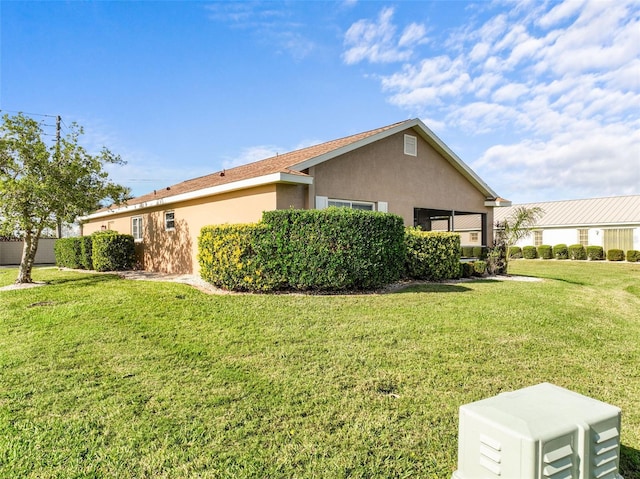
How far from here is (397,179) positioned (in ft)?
42.2

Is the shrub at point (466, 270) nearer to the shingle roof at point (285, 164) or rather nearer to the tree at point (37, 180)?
the shingle roof at point (285, 164)

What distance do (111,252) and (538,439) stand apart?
1564 centimetres

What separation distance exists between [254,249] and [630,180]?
3275 cm

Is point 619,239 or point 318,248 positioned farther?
point 619,239

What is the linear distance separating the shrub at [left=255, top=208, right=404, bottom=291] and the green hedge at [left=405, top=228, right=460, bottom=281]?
2.41 metres

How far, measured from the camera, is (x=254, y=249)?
871cm

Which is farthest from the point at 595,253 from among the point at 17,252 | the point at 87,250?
the point at 17,252

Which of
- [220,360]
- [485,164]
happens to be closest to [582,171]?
[485,164]

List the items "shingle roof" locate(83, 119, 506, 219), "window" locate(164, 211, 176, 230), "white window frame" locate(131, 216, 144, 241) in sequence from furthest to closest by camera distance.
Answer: "white window frame" locate(131, 216, 144, 241) → "window" locate(164, 211, 176, 230) → "shingle roof" locate(83, 119, 506, 219)

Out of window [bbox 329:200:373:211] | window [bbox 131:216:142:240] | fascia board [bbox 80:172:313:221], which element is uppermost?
fascia board [bbox 80:172:313:221]

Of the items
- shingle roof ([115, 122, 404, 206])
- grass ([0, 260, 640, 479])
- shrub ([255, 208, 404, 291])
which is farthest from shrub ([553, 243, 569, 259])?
shrub ([255, 208, 404, 291])

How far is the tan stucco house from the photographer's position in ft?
34.7

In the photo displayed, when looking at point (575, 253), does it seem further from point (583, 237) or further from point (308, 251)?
point (308, 251)

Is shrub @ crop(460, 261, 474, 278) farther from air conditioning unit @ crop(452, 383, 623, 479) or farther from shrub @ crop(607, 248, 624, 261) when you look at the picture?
shrub @ crop(607, 248, 624, 261)
